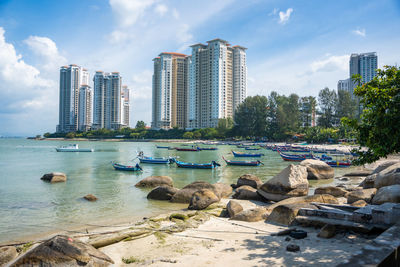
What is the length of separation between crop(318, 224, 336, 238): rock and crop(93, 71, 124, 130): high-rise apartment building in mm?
190269

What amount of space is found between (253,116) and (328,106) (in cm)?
2770

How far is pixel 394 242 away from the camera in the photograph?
15.0 feet

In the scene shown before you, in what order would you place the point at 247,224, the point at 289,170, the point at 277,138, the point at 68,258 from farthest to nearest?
the point at 277,138 < the point at 289,170 < the point at 247,224 < the point at 68,258

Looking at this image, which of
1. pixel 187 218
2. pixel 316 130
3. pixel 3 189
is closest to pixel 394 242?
pixel 187 218

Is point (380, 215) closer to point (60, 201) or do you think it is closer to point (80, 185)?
point (60, 201)

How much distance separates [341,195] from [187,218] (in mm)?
9286

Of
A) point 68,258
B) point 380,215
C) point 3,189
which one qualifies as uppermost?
point 380,215

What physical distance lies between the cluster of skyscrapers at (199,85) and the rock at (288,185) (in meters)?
129

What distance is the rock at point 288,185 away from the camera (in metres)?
14.7

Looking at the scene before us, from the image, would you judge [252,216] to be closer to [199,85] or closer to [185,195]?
[185,195]

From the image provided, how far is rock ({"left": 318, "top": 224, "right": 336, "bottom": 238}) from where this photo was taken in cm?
805

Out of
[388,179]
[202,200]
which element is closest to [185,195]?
[202,200]

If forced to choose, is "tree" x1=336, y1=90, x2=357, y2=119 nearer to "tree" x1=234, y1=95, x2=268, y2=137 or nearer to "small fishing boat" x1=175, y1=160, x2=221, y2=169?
"tree" x1=234, y1=95, x2=268, y2=137

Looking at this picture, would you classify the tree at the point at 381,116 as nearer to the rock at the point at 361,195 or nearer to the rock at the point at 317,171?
the rock at the point at 361,195
